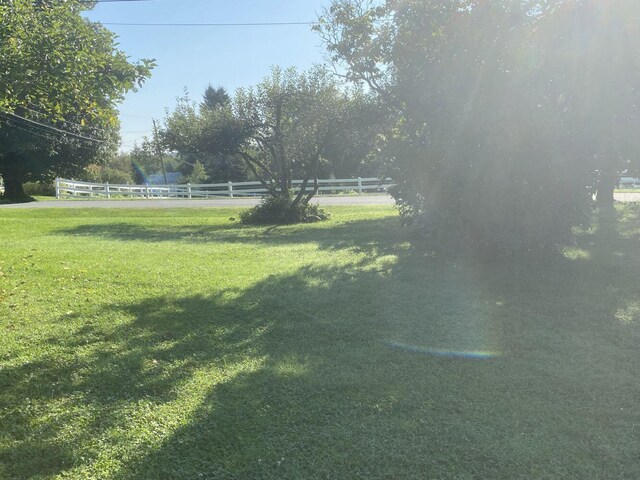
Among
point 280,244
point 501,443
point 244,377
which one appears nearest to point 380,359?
point 244,377

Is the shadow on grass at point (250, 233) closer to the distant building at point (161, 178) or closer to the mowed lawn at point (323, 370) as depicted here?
the mowed lawn at point (323, 370)

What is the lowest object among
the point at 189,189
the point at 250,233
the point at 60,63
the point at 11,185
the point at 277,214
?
the point at 250,233

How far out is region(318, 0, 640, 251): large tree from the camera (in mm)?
6328

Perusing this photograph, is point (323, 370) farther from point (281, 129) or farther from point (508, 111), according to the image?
point (281, 129)

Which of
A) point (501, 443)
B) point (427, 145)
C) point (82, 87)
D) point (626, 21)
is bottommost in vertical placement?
point (501, 443)

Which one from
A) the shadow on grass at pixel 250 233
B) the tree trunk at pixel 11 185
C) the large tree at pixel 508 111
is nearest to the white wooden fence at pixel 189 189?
the tree trunk at pixel 11 185

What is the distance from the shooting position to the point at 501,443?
9.76 ft

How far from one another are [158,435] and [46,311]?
3.13 m

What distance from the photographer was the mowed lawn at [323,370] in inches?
113

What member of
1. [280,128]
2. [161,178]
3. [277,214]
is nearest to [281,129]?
[280,128]

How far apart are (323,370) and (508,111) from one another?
422 cm

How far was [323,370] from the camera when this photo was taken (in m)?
4.04

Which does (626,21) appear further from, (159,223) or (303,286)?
(159,223)

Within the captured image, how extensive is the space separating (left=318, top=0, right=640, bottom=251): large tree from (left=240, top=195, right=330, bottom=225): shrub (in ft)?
30.1
